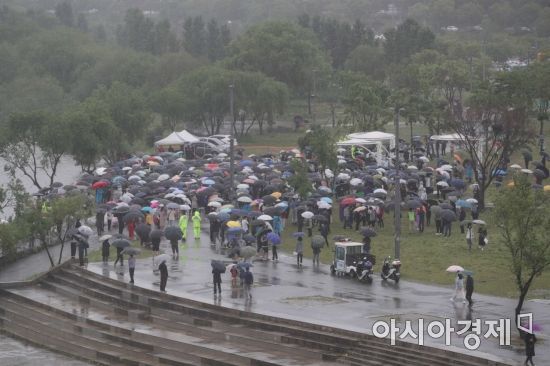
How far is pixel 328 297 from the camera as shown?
3344 cm

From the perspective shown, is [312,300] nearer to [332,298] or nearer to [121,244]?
[332,298]

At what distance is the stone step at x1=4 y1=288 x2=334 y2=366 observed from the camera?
28547 mm

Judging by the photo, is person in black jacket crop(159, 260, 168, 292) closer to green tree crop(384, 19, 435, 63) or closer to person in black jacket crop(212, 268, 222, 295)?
person in black jacket crop(212, 268, 222, 295)

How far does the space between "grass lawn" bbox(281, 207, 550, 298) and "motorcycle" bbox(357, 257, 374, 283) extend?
4.28 ft

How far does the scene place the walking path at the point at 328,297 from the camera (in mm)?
29672

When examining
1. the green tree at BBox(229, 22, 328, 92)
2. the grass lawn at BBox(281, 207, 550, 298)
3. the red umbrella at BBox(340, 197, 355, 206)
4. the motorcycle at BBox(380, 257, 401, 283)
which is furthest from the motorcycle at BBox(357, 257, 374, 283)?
the green tree at BBox(229, 22, 328, 92)

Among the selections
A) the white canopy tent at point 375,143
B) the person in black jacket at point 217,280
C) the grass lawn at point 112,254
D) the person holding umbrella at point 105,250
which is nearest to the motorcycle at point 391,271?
the person in black jacket at point 217,280

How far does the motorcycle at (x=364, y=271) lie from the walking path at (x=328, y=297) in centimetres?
27

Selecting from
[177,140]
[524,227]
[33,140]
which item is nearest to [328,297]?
[524,227]

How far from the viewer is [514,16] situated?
604 feet

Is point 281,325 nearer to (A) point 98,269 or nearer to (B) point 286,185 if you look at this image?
(A) point 98,269

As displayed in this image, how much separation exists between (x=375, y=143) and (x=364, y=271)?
28855 mm

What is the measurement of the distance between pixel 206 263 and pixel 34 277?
5.42 metres

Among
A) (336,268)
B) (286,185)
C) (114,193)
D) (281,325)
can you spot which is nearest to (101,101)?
(114,193)
